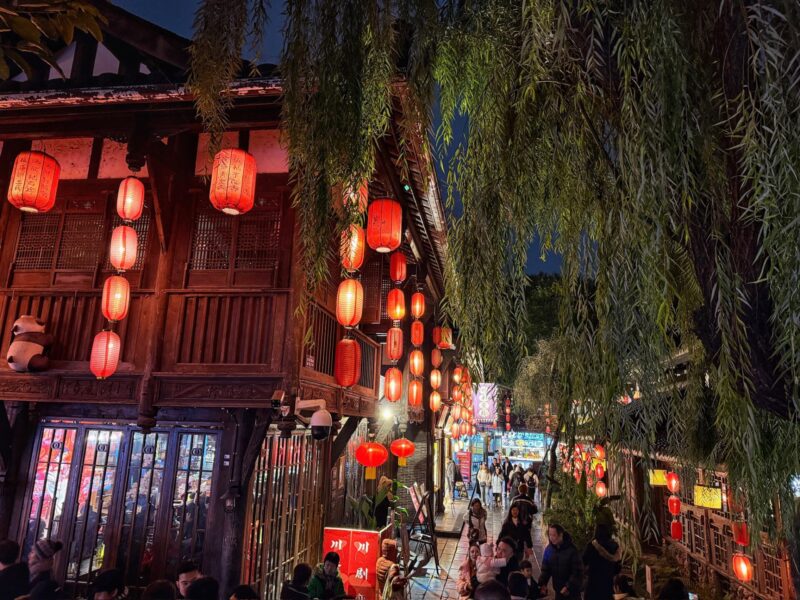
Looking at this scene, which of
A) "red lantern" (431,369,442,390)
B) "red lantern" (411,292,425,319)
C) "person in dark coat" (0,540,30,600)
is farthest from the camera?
"red lantern" (431,369,442,390)

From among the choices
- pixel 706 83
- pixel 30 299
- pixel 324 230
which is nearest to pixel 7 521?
pixel 30 299

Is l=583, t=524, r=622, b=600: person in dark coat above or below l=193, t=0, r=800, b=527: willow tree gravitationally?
below

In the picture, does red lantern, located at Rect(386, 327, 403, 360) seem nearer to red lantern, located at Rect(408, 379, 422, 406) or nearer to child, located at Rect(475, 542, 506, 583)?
child, located at Rect(475, 542, 506, 583)

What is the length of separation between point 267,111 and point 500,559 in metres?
7.15

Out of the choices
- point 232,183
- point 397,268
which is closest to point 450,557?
point 397,268

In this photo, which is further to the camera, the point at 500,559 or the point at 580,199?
the point at 500,559

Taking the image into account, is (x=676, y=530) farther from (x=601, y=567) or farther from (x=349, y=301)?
(x=349, y=301)

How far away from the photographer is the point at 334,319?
9.57m

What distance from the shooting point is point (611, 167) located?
2979mm

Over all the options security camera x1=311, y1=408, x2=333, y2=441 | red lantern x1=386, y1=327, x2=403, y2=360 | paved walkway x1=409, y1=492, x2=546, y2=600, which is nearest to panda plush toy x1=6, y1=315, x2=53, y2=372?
security camera x1=311, y1=408, x2=333, y2=441

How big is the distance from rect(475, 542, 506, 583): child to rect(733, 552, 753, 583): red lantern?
160 inches

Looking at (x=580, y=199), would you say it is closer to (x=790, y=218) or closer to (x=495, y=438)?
(x=790, y=218)

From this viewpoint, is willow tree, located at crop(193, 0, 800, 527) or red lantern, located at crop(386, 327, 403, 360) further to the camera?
red lantern, located at crop(386, 327, 403, 360)

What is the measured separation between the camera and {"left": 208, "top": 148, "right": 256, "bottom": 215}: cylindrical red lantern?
648 centimetres
